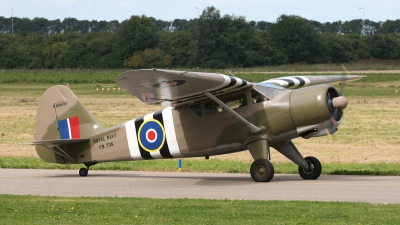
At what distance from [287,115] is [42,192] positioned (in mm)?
5461

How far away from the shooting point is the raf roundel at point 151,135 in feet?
53.4

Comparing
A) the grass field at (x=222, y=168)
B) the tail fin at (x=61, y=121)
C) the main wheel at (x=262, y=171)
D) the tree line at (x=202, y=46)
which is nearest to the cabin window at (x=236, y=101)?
the main wheel at (x=262, y=171)

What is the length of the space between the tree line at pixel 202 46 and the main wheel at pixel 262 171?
2268 inches

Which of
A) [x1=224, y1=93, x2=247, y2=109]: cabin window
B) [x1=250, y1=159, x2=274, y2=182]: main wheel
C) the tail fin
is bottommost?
[x1=250, y1=159, x2=274, y2=182]: main wheel

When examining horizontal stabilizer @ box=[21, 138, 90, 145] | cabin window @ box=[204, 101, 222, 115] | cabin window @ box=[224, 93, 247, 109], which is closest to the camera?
cabin window @ box=[224, 93, 247, 109]

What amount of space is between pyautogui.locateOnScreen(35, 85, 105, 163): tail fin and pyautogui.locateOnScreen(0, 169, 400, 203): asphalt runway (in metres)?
0.95

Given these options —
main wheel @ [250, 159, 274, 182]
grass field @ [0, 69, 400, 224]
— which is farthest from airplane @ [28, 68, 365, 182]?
grass field @ [0, 69, 400, 224]

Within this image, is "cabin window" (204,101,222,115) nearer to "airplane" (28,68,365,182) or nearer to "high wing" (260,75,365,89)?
"airplane" (28,68,365,182)

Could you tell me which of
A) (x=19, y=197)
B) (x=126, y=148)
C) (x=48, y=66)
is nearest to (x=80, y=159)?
(x=126, y=148)

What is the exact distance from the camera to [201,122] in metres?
15.8

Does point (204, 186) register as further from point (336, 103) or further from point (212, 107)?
point (336, 103)

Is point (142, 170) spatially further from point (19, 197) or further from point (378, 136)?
point (378, 136)

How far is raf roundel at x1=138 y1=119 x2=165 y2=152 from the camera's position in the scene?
1627cm

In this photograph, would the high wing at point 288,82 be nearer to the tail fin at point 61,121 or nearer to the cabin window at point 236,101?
the cabin window at point 236,101
